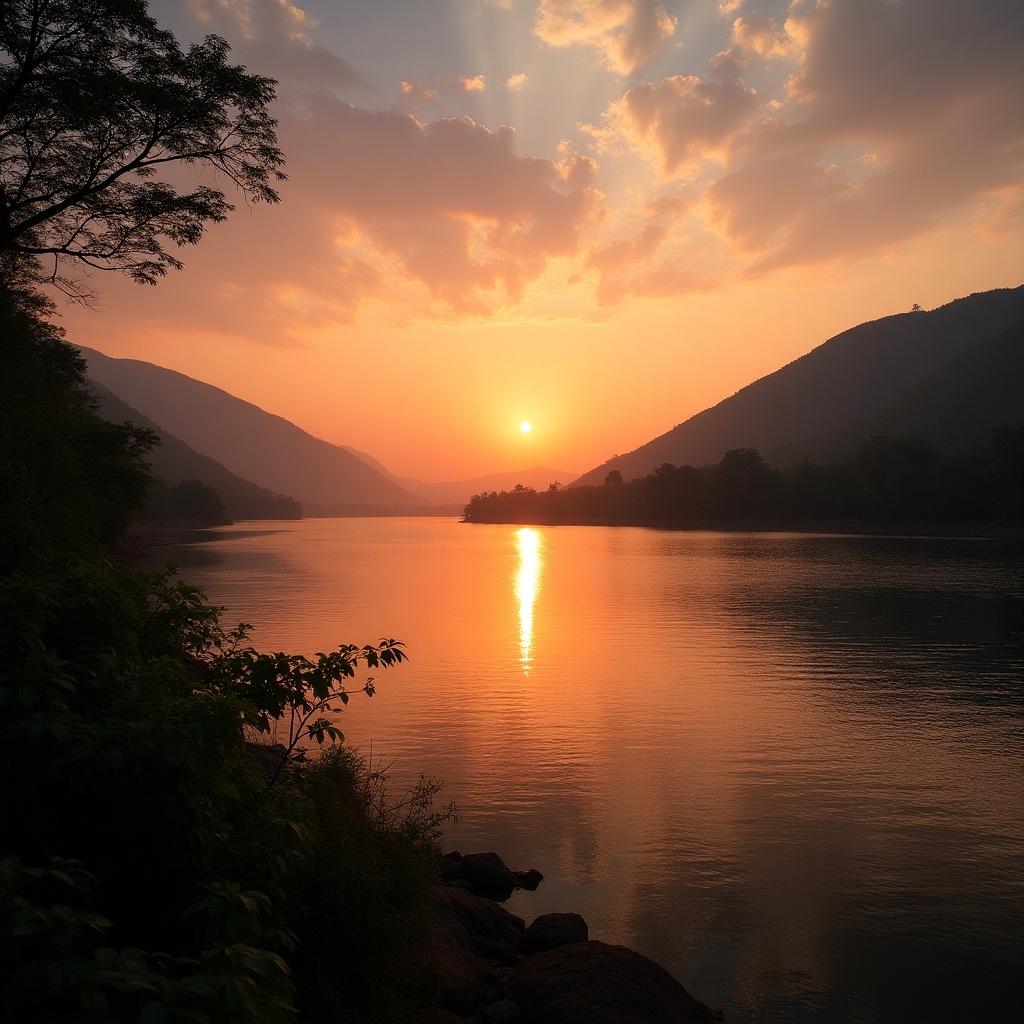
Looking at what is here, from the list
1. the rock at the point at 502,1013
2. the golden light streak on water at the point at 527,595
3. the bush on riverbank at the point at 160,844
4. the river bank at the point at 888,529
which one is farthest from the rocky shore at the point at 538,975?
the river bank at the point at 888,529

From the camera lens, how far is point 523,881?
50.7ft

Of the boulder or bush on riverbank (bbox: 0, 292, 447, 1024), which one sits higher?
bush on riverbank (bbox: 0, 292, 447, 1024)

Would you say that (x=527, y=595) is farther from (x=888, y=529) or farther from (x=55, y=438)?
(x=888, y=529)

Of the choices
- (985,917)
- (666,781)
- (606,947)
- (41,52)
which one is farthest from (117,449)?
(985,917)

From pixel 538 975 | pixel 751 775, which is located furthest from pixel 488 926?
pixel 751 775

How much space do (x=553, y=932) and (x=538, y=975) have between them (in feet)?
5.83

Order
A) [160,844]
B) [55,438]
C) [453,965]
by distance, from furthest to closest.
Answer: [55,438], [453,965], [160,844]

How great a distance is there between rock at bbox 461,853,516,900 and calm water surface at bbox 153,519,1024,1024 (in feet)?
1.53

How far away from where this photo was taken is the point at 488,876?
1509 cm

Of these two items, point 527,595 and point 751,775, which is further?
point 527,595

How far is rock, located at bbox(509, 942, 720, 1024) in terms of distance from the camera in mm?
10031

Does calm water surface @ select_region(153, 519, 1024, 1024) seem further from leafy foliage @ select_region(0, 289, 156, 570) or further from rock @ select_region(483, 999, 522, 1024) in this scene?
leafy foliage @ select_region(0, 289, 156, 570)

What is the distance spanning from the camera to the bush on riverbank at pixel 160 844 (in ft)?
16.6

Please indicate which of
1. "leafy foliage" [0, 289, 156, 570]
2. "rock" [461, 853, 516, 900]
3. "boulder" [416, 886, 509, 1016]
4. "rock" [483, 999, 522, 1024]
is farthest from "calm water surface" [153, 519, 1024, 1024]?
"leafy foliage" [0, 289, 156, 570]
